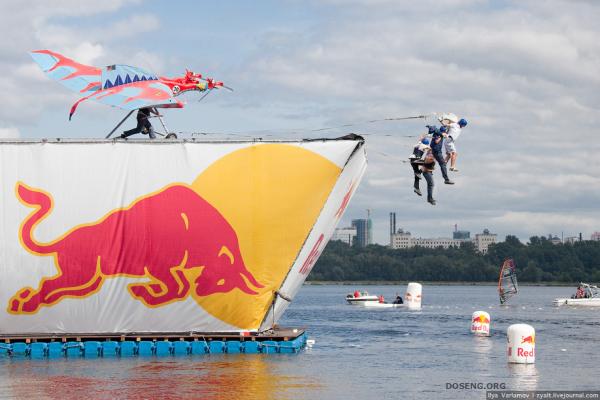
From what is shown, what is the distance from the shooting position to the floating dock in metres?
41.0

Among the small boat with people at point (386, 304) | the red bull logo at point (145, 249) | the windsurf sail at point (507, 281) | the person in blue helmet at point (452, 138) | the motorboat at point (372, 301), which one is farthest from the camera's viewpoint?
the windsurf sail at point (507, 281)

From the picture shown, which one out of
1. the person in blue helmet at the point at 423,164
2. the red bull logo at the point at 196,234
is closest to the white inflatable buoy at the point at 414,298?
the red bull logo at the point at 196,234

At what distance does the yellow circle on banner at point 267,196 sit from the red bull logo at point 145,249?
0.46 metres

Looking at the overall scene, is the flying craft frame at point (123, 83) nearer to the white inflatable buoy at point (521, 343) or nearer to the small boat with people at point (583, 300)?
the white inflatable buoy at point (521, 343)

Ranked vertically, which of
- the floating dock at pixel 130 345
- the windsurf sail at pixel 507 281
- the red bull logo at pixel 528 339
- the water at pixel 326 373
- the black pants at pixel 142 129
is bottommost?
the water at pixel 326 373

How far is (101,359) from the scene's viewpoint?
40.7 meters

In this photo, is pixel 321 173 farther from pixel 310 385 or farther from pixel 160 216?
pixel 310 385

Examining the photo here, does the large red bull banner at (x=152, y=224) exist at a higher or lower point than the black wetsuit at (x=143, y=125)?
lower

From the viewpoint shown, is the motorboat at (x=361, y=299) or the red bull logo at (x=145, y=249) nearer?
the red bull logo at (x=145, y=249)

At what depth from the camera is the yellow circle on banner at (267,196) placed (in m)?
41.1

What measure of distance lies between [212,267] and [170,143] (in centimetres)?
496

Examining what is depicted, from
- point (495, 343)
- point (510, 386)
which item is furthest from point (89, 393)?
point (495, 343)

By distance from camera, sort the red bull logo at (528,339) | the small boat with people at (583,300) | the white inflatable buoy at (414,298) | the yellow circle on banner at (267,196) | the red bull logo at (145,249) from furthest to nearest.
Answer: the white inflatable buoy at (414,298)
the small boat with people at (583,300)
the red bull logo at (528,339)
the yellow circle on banner at (267,196)
the red bull logo at (145,249)

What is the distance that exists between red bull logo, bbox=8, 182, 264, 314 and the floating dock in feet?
4.51
